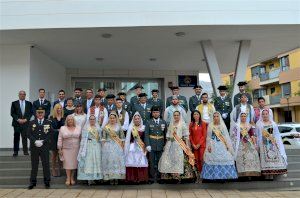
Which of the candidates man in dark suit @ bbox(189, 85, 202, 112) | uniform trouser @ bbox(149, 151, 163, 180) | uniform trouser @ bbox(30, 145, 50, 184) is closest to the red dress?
uniform trouser @ bbox(149, 151, 163, 180)

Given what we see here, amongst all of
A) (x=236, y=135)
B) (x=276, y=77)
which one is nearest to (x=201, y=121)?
(x=236, y=135)

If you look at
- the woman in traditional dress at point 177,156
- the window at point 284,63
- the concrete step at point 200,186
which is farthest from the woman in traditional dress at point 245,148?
the window at point 284,63

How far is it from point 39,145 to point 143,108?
2378 mm

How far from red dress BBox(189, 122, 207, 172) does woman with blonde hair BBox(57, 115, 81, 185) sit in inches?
94.4

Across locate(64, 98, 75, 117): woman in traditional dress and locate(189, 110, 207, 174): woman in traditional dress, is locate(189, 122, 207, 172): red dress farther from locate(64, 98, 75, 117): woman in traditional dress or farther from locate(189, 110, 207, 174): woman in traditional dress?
locate(64, 98, 75, 117): woman in traditional dress

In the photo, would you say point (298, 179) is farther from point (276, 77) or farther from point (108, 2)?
point (276, 77)

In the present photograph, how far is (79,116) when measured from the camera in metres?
7.46

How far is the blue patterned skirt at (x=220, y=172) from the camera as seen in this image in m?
6.82

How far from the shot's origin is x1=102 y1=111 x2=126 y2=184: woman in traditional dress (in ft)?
22.6

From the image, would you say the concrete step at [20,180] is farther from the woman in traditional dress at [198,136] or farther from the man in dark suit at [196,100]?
the man in dark suit at [196,100]

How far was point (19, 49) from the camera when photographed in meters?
10.2

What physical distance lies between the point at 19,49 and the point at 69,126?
431cm

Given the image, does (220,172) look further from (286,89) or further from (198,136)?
(286,89)

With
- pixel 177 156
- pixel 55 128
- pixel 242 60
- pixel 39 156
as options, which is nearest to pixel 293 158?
pixel 242 60
